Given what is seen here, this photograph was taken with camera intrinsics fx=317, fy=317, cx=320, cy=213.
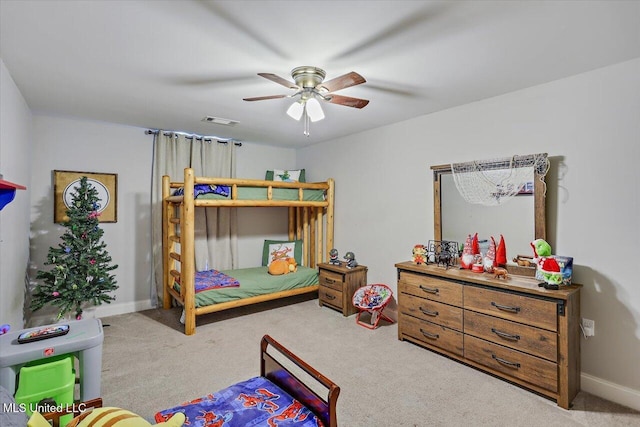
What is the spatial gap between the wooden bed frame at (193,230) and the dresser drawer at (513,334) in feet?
7.62

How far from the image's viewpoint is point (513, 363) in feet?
7.88

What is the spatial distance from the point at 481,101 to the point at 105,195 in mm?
4431

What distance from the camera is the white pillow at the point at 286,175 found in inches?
198

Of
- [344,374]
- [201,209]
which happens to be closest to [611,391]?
[344,374]

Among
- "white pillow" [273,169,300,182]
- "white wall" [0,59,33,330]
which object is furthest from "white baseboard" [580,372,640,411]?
"white wall" [0,59,33,330]

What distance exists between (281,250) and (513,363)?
3.31 metres

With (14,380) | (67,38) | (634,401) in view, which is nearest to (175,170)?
(67,38)

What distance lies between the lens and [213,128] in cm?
418

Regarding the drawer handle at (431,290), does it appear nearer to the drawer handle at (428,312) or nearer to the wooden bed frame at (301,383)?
the drawer handle at (428,312)

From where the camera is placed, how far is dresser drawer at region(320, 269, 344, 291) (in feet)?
13.3

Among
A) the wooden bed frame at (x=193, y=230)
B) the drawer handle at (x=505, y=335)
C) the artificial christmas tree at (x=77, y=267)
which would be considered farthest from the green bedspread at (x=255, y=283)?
the drawer handle at (x=505, y=335)

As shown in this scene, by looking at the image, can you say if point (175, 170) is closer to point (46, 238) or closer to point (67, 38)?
point (46, 238)

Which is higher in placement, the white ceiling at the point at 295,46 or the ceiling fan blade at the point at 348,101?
the white ceiling at the point at 295,46

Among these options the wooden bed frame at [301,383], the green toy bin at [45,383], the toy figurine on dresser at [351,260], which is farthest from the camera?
the toy figurine on dresser at [351,260]
